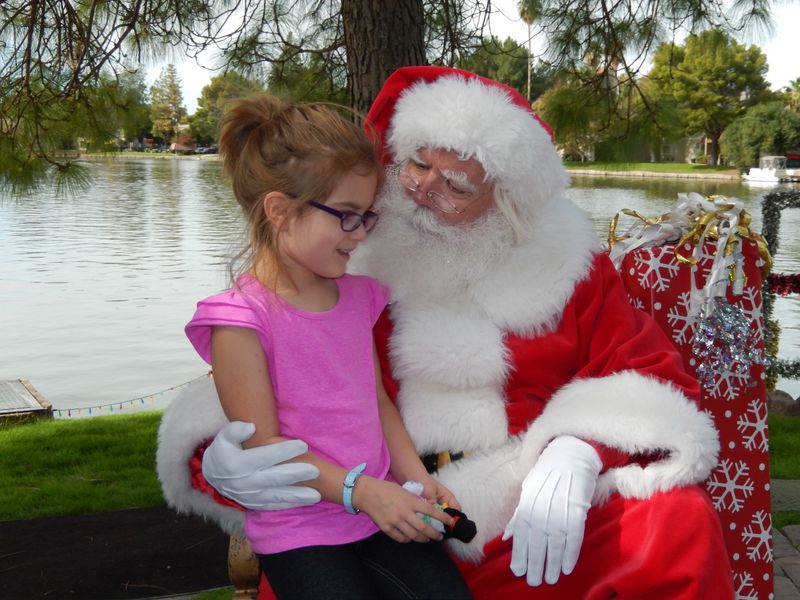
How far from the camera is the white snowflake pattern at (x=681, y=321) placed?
2236mm

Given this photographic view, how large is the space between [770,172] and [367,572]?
3184 centimetres

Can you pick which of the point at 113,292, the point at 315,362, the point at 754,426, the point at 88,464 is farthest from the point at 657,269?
the point at 113,292

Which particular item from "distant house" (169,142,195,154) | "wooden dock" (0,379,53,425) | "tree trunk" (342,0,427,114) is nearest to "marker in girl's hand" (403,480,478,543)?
"tree trunk" (342,0,427,114)

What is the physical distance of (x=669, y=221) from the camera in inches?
91.0

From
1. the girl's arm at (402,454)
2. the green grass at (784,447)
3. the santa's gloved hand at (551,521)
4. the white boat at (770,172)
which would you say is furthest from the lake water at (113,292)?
the white boat at (770,172)

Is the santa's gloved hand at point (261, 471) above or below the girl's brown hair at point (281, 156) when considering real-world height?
below

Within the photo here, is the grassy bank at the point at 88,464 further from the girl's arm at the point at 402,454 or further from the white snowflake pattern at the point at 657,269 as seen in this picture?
the girl's arm at the point at 402,454

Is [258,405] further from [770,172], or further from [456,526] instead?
[770,172]

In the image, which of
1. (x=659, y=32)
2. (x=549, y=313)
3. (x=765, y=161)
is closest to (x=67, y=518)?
(x=549, y=313)

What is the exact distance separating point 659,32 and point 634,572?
3.77 meters

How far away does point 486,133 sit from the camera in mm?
1946

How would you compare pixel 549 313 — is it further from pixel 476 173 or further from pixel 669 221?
pixel 669 221

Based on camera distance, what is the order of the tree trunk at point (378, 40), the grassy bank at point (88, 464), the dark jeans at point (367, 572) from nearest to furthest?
the dark jeans at point (367, 572) < the tree trunk at point (378, 40) < the grassy bank at point (88, 464)

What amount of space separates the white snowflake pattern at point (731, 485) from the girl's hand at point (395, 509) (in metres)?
0.93
